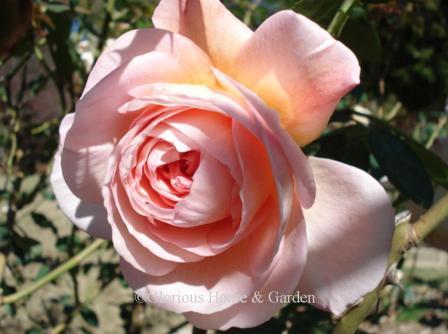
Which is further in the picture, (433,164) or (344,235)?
(433,164)

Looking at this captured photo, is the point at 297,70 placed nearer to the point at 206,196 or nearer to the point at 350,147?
the point at 206,196

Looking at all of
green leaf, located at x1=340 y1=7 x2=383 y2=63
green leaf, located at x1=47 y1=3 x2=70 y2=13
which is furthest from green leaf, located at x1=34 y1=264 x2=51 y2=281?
green leaf, located at x1=340 y1=7 x2=383 y2=63

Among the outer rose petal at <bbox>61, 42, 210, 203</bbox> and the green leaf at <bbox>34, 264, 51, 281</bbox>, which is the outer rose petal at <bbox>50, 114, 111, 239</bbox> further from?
the green leaf at <bbox>34, 264, 51, 281</bbox>

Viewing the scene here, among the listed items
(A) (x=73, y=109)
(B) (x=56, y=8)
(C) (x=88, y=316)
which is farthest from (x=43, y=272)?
(B) (x=56, y=8)

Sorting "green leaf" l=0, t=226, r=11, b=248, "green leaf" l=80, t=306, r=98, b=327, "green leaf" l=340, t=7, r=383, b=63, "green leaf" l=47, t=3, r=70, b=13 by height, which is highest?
"green leaf" l=340, t=7, r=383, b=63

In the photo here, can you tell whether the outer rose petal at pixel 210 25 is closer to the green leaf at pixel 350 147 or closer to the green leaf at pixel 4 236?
the green leaf at pixel 350 147

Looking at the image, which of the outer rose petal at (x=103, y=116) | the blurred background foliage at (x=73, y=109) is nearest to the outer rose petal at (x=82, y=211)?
the outer rose petal at (x=103, y=116)
